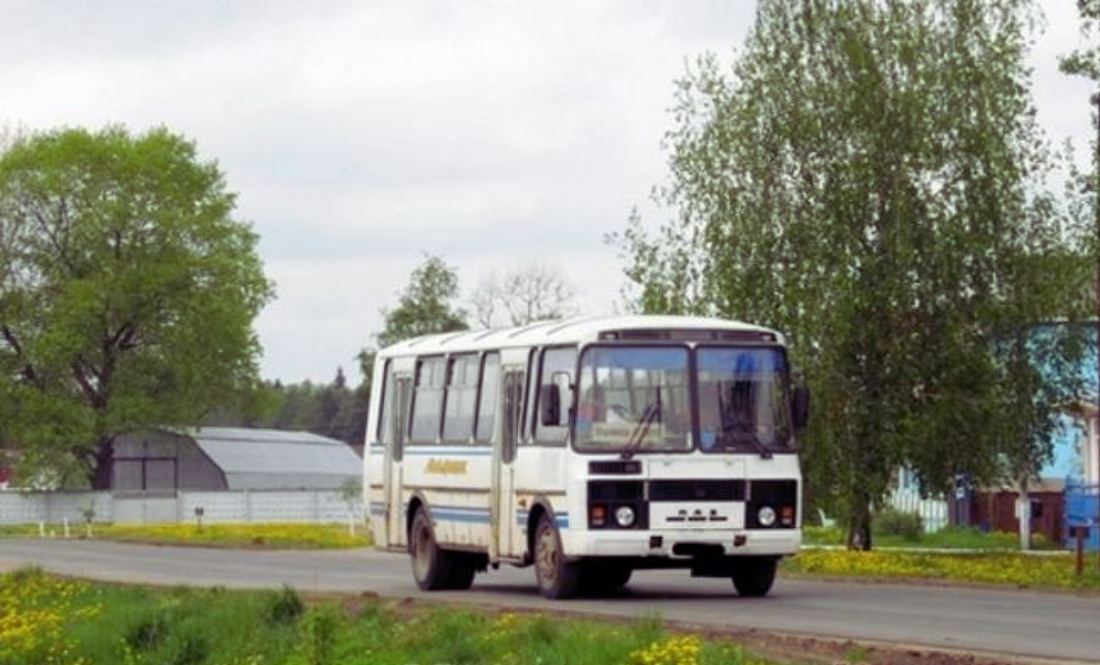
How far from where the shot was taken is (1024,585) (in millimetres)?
31578

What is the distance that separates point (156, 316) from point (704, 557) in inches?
2742

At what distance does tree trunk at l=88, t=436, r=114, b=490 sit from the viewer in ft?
314

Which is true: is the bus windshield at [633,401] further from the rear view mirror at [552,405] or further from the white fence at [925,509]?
the white fence at [925,509]

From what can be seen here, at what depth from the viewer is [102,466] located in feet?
316

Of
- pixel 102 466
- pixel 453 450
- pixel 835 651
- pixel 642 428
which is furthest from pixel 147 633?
pixel 102 466

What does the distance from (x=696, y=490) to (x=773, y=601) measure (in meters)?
1.46

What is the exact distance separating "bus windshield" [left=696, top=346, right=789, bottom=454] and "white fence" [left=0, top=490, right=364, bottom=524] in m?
59.6

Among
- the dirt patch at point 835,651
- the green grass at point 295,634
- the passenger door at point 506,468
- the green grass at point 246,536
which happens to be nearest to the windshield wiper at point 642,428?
the passenger door at point 506,468

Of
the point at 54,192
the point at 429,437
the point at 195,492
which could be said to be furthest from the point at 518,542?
the point at 54,192

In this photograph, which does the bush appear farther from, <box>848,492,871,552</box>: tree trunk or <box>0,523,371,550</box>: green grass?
<box>848,492,871,552</box>: tree trunk

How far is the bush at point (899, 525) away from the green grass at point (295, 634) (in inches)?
1056

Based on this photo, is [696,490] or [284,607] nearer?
[284,607]

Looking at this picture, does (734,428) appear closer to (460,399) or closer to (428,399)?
(460,399)

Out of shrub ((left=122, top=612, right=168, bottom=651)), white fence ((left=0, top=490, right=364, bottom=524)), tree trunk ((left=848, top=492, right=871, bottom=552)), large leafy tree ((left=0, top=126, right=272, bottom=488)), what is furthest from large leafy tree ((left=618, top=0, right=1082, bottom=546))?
large leafy tree ((left=0, top=126, right=272, bottom=488))
